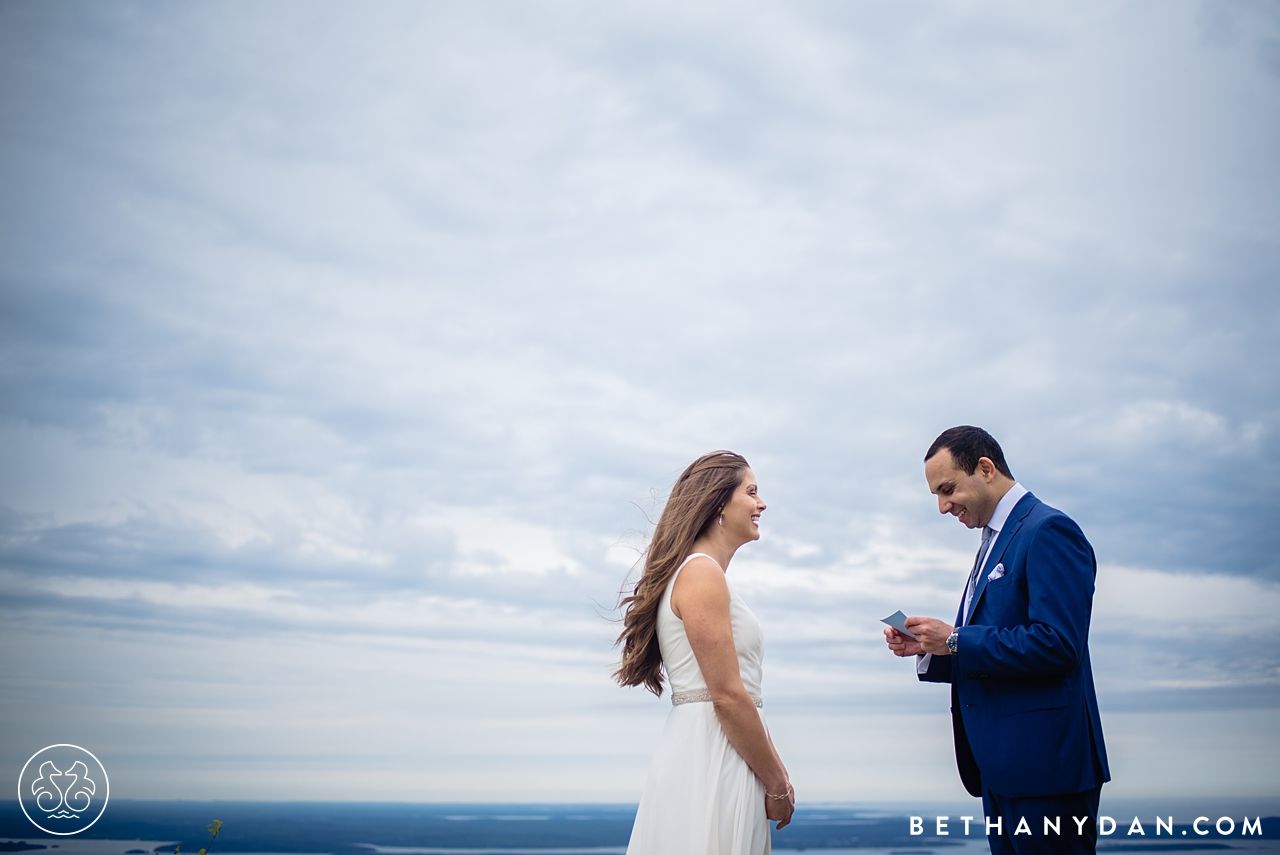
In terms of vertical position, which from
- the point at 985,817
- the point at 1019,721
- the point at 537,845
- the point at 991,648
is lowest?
the point at 537,845

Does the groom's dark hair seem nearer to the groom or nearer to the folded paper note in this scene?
the groom

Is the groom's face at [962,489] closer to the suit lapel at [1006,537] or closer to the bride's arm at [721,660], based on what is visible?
the suit lapel at [1006,537]

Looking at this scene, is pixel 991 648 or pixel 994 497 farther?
pixel 994 497

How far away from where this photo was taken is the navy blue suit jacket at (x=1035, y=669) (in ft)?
12.2

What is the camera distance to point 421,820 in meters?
187

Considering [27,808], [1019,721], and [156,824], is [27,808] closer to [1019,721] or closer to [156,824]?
[1019,721]

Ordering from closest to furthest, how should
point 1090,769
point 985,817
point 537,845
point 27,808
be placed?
1. point 1090,769
2. point 985,817
3. point 27,808
4. point 537,845

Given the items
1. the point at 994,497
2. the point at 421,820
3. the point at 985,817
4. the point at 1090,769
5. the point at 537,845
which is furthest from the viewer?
the point at 421,820

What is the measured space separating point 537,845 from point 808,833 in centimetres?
5597

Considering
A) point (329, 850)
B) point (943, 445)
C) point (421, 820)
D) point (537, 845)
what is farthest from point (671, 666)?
point (421, 820)

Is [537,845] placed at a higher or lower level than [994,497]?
lower

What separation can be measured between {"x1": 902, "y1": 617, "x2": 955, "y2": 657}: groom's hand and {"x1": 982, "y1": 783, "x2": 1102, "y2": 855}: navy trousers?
70 centimetres

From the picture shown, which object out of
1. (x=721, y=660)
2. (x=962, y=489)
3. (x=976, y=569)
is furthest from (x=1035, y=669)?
(x=721, y=660)

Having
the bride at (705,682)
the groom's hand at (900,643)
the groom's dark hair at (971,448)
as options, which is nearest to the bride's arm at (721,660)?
the bride at (705,682)
